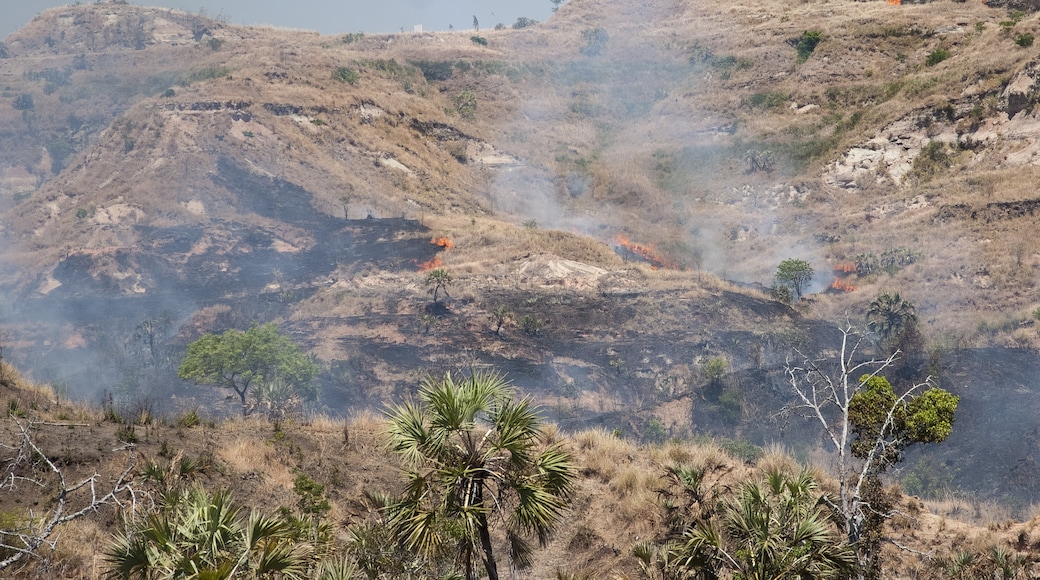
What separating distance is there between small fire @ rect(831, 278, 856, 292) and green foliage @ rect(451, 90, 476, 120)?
2095 inches

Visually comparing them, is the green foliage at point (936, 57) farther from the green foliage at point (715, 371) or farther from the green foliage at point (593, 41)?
the green foliage at point (715, 371)

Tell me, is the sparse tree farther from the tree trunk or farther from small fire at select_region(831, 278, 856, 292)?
the tree trunk

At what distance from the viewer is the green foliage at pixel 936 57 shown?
8525 centimetres

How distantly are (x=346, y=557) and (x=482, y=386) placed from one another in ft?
10.3

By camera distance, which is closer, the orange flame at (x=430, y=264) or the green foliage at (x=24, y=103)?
the orange flame at (x=430, y=264)

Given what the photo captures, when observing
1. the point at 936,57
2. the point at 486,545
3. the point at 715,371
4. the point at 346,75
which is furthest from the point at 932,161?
the point at 486,545

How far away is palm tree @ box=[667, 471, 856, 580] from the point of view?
38.0ft

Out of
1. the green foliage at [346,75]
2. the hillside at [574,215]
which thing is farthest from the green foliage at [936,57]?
the green foliage at [346,75]

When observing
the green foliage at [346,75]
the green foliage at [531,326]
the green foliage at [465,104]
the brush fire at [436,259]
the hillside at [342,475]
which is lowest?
the green foliage at [531,326]

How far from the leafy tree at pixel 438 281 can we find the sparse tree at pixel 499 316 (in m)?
4.42

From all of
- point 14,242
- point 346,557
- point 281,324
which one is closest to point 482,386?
point 346,557

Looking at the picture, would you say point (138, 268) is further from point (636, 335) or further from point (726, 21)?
point (726, 21)

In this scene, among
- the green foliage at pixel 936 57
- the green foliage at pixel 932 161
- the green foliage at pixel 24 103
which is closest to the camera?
the green foliage at pixel 932 161

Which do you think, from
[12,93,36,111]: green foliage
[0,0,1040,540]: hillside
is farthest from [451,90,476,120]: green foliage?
[12,93,36,111]: green foliage
